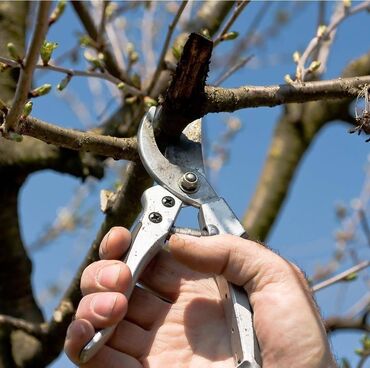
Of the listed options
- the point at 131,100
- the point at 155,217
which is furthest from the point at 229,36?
the point at 155,217

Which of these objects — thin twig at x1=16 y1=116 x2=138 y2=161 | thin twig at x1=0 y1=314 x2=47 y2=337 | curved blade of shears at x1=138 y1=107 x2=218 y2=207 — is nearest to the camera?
thin twig at x1=16 y1=116 x2=138 y2=161

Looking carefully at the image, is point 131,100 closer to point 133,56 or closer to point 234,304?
point 133,56

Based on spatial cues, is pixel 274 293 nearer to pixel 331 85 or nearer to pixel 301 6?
pixel 331 85

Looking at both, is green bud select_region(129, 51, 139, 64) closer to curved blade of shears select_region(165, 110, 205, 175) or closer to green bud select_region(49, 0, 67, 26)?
green bud select_region(49, 0, 67, 26)

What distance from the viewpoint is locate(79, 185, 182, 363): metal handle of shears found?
6.09ft

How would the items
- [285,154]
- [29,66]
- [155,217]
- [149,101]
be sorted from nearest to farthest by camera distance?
[29,66]
[155,217]
[149,101]
[285,154]

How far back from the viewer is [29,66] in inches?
57.8

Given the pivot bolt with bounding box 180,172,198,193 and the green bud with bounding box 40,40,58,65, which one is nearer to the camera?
the pivot bolt with bounding box 180,172,198,193

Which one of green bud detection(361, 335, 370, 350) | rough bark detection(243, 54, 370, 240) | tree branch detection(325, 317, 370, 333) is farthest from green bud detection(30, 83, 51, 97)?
tree branch detection(325, 317, 370, 333)

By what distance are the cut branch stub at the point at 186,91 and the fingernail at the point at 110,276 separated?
1.23 feet

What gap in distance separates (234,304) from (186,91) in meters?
0.53

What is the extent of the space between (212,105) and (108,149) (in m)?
0.30

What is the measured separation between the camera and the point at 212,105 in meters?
1.99

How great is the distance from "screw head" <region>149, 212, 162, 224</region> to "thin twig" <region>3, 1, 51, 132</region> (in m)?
0.41
